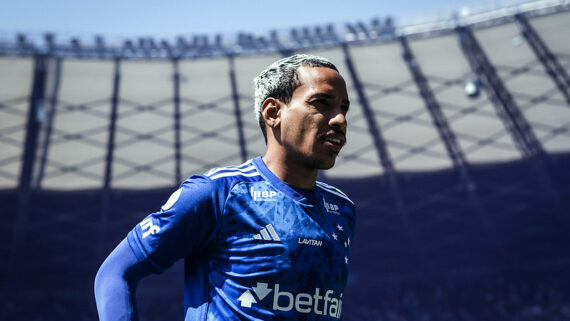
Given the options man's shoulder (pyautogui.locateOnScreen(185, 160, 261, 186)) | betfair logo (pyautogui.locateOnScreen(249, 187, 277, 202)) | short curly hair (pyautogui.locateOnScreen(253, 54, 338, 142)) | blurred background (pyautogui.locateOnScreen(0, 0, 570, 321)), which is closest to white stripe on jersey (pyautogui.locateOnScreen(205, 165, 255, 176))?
man's shoulder (pyautogui.locateOnScreen(185, 160, 261, 186))

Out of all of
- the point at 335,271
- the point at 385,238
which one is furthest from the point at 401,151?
the point at 335,271

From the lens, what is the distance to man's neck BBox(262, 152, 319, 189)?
194 centimetres

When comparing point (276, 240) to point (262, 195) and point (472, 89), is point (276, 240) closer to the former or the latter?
point (262, 195)

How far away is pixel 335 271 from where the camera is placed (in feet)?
6.07

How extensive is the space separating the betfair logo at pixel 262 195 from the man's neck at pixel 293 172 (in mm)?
101

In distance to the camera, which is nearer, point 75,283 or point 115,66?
point 115,66

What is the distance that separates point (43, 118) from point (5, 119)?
114cm

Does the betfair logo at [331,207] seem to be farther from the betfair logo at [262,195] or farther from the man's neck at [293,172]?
the betfair logo at [262,195]

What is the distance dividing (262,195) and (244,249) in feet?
0.67

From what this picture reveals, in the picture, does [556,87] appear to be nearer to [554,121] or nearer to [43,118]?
[554,121]

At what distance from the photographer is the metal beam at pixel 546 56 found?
16172 mm

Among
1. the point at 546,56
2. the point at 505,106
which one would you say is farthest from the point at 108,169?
the point at 546,56

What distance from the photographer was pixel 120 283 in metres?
1.64

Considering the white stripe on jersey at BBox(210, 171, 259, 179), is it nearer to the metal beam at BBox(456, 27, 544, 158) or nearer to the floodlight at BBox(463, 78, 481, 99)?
the floodlight at BBox(463, 78, 481, 99)
